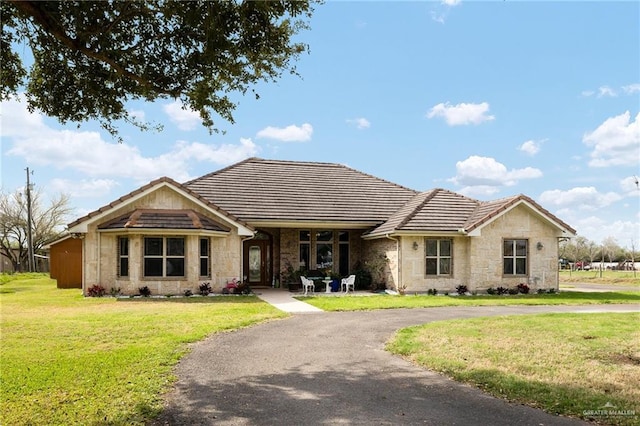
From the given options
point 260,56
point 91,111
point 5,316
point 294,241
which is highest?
point 260,56

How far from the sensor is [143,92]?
886cm

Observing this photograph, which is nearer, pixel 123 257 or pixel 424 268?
pixel 123 257

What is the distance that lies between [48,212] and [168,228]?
147 feet

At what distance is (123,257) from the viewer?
2053 cm

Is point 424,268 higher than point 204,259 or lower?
lower

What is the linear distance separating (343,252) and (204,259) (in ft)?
26.2

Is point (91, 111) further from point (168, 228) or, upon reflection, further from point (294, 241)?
point (294, 241)

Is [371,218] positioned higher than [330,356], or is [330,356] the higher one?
[371,218]

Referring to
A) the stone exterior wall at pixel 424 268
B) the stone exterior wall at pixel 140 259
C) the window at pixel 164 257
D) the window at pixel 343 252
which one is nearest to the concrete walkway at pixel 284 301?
the stone exterior wall at pixel 140 259

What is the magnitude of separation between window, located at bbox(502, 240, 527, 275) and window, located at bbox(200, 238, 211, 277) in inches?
519

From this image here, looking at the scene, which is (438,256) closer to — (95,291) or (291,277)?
(291,277)

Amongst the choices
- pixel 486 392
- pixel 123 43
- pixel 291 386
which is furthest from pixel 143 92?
pixel 486 392

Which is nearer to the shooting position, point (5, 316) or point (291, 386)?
point (291, 386)

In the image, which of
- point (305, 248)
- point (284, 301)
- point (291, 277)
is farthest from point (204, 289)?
point (305, 248)
